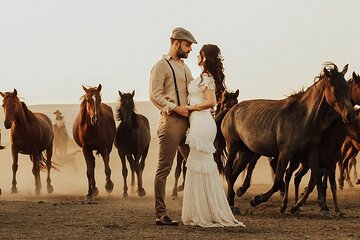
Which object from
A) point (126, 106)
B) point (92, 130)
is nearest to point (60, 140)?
point (126, 106)

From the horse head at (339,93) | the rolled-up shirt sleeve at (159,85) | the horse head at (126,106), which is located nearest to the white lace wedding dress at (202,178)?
the rolled-up shirt sleeve at (159,85)

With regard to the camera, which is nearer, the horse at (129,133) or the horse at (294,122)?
the horse at (294,122)

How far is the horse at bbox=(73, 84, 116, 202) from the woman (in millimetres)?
6970

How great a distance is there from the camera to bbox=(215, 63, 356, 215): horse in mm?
12156

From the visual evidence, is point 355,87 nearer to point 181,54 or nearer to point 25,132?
point 181,54

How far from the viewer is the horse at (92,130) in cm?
1747

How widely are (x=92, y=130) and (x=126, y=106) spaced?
2108mm

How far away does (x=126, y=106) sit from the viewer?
1994 centimetres

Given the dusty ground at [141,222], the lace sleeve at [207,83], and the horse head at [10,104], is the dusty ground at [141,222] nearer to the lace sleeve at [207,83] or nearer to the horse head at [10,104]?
the lace sleeve at [207,83]

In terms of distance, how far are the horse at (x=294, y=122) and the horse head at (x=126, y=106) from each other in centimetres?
614

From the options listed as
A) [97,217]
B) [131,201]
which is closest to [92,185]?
[131,201]

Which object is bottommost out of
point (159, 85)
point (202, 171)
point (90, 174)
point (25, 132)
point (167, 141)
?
point (90, 174)

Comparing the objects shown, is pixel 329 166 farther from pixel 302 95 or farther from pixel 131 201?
pixel 131 201

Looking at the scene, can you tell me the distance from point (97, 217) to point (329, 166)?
370 centimetres
